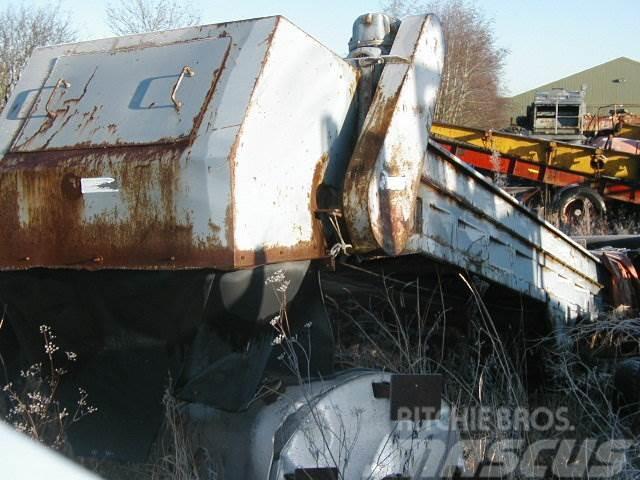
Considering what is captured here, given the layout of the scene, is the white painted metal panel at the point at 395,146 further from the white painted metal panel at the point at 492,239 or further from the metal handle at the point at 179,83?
the metal handle at the point at 179,83

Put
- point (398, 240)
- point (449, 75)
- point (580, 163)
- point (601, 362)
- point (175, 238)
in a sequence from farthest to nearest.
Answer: point (449, 75), point (580, 163), point (601, 362), point (398, 240), point (175, 238)

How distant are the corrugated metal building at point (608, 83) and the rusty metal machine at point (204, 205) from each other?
1599 inches

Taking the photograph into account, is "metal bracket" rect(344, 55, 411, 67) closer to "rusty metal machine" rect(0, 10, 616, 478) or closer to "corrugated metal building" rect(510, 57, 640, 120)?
"rusty metal machine" rect(0, 10, 616, 478)

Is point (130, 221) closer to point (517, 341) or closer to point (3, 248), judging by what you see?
point (3, 248)

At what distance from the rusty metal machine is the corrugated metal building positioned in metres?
40.6

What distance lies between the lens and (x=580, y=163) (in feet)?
43.2

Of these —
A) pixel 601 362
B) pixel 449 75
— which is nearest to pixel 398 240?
pixel 601 362

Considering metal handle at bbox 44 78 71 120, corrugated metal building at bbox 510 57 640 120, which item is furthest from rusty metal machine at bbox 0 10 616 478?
corrugated metal building at bbox 510 57 640 120

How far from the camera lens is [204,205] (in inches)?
102

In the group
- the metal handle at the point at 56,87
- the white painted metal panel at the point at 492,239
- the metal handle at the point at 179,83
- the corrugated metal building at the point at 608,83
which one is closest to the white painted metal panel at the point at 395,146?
the white painted metal panel at the point at 492,239

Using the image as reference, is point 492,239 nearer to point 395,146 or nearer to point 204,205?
point 395,146

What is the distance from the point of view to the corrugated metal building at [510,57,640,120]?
4362 centimetres

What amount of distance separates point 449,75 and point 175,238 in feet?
95.4

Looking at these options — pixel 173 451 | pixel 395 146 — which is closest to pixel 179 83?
pixel 395 146
